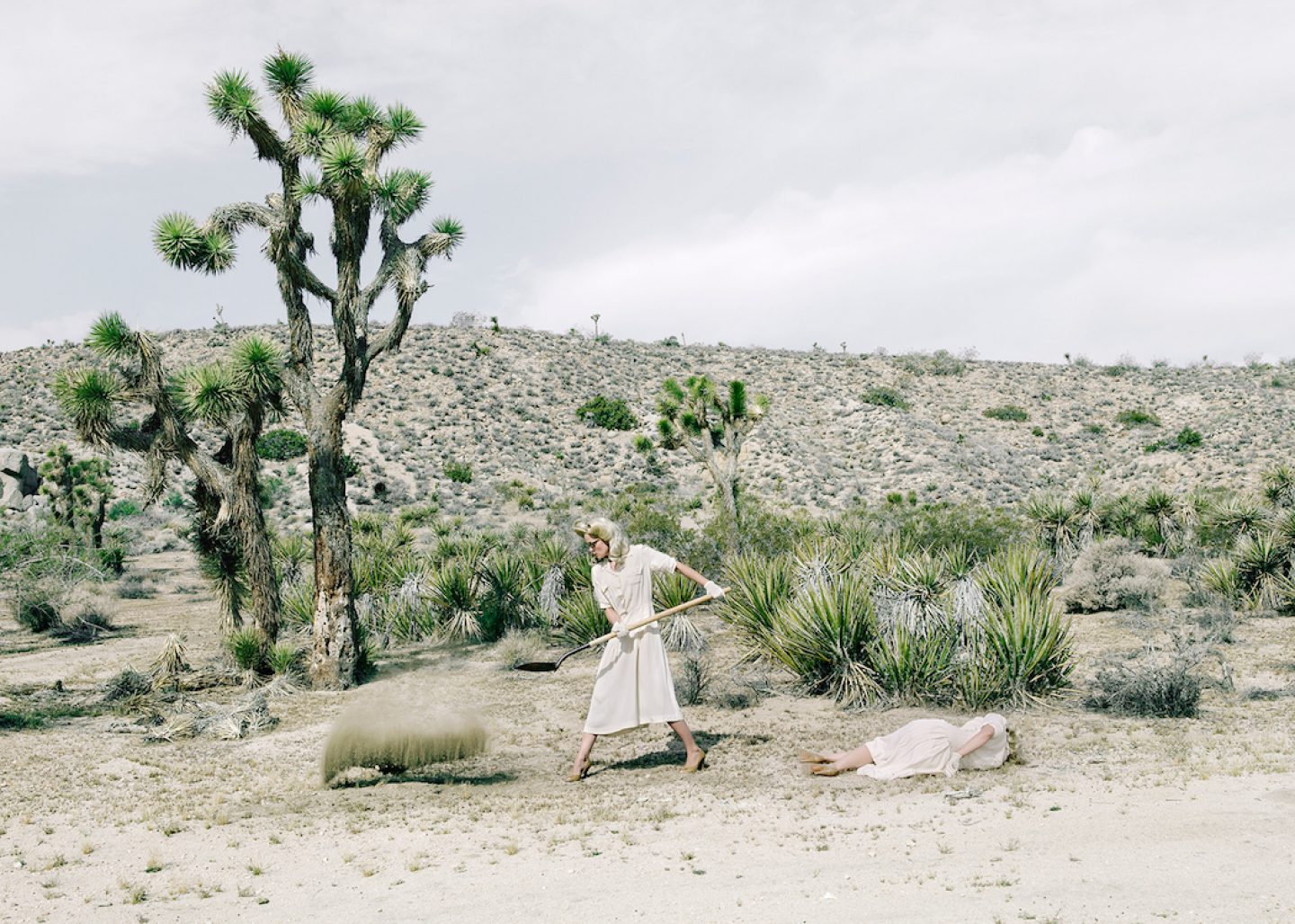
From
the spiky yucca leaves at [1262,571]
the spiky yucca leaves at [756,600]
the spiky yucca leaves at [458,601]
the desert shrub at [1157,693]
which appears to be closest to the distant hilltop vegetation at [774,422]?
the spiky yucca leaves at [458,601]

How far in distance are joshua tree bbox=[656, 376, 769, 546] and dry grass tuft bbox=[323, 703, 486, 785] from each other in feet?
28.8

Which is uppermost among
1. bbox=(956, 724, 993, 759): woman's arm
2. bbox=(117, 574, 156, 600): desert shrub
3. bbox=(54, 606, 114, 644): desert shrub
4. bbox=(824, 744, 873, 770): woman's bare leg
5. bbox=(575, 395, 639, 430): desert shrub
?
bbox=(575, 395, 639, 430): desert shrub

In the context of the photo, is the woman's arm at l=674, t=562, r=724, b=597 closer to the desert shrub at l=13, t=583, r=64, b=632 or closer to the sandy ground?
the sandy ground

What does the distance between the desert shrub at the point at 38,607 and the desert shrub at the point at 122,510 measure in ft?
65.1

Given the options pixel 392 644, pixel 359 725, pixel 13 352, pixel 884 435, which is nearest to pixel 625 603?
pixel 359 725

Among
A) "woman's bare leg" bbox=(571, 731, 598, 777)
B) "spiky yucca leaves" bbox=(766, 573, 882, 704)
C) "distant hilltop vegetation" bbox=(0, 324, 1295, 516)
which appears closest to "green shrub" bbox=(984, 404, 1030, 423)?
"distant hilltop vegetation" bbox=(0, 324, 1295, 516)

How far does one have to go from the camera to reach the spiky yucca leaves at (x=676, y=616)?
12062mm

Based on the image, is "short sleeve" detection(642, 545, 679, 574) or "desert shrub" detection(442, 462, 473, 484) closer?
"short sleeve" detection(642, 545, 679, 574)

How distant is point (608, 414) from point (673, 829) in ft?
143

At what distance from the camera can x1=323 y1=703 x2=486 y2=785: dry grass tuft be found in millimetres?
Answer: 7266

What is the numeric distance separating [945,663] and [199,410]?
27.2 feet

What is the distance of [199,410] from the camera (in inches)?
461

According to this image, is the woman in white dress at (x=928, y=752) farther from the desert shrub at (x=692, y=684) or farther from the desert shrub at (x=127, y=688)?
the desert shrub at (x=127, y=688)

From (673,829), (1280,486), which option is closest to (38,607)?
(673,829)
